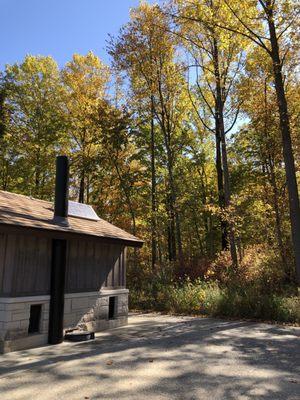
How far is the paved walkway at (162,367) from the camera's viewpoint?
513 cm

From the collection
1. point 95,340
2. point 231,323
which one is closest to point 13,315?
point 95,340

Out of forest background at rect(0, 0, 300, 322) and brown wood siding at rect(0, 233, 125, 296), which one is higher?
forest background at rect(0, 0, 300, 322)

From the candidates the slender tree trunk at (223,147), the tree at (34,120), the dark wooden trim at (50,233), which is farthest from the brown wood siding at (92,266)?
the tree at (34,120)

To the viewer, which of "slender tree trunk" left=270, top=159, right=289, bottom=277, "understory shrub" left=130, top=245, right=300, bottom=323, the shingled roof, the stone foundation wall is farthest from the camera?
"slender tree trunk" left=270, top=159, right=289, bottom=277

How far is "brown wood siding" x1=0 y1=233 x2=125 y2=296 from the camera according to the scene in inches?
302

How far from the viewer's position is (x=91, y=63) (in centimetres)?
2431

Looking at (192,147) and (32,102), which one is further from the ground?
(32,102)

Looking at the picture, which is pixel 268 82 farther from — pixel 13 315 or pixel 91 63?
pixel 13 315

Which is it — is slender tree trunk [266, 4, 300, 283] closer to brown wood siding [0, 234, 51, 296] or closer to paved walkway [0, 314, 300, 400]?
paved walkway [0, 314, 300, 400]

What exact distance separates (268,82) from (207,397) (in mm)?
15512

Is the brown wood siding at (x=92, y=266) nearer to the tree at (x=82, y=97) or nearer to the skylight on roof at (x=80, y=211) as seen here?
the skylight on roof at (x=80, y=211)

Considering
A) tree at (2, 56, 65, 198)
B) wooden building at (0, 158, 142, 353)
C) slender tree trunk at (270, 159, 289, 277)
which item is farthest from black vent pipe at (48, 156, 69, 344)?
tree at (2, 56, 65, 198)

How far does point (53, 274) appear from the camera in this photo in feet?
28.0

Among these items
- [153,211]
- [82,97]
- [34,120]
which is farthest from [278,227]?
[34,120]
